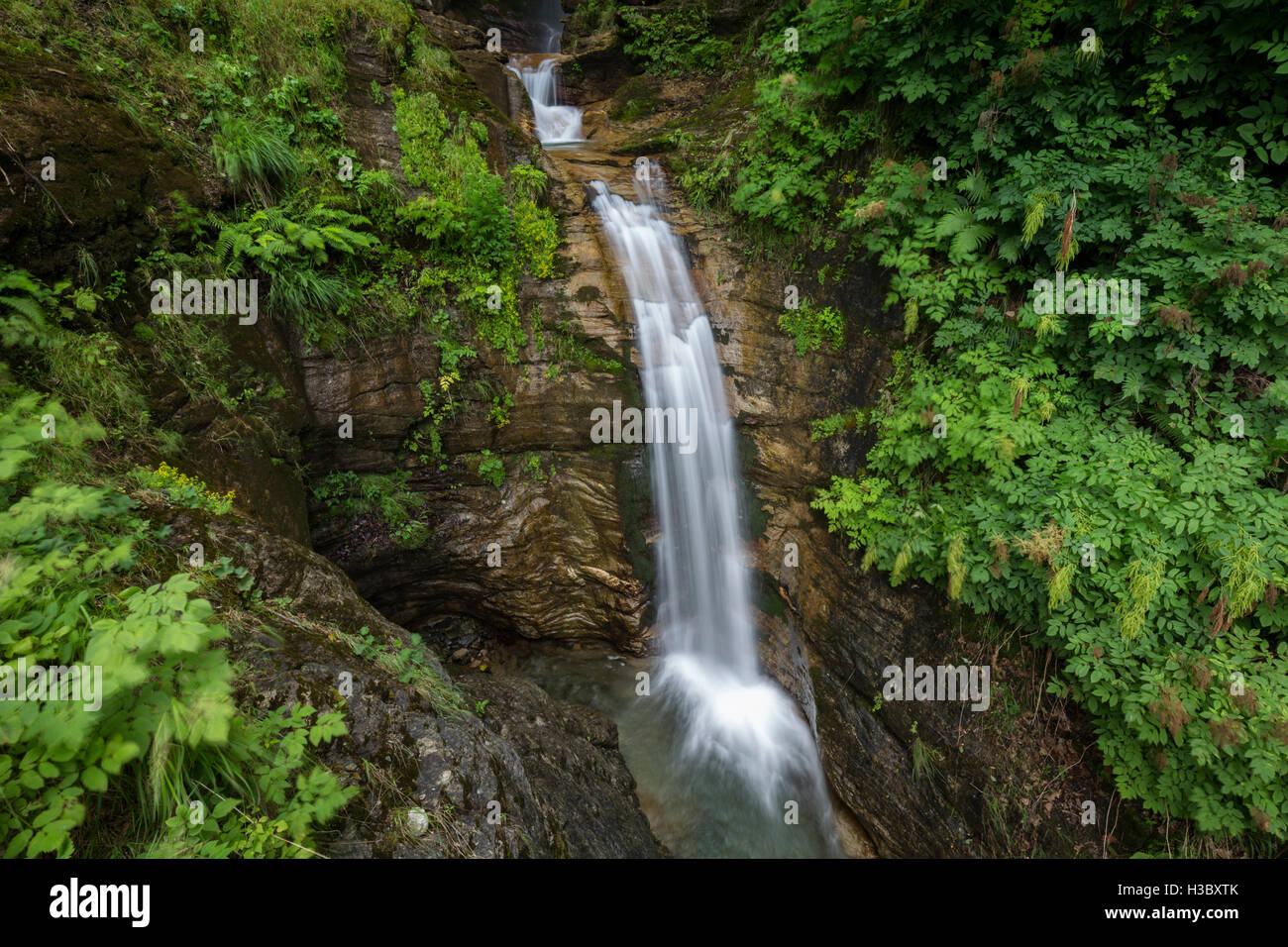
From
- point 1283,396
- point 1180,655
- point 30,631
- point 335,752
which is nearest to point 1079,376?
point 1283,396

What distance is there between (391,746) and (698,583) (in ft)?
18.4

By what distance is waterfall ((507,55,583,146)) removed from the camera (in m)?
10.7

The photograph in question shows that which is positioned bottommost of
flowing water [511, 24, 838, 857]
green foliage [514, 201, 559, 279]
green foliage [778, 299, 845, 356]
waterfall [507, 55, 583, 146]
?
flowing water [511, 24, 838, 857]

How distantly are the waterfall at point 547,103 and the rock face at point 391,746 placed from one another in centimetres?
975

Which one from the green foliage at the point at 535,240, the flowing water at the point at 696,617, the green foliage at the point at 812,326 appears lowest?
the flowing water at the point at 696,617

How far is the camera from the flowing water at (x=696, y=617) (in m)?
6.77

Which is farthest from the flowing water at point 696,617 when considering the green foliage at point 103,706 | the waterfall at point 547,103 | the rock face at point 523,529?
the green foliage at point 103,706

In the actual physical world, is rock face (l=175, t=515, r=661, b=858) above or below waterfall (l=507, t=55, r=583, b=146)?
below

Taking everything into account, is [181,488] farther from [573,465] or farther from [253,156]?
[573,465]

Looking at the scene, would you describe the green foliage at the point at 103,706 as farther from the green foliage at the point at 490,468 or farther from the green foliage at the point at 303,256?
the green foliage at the point at 490,468

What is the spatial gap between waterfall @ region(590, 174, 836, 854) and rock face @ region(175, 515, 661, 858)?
7.84 ft

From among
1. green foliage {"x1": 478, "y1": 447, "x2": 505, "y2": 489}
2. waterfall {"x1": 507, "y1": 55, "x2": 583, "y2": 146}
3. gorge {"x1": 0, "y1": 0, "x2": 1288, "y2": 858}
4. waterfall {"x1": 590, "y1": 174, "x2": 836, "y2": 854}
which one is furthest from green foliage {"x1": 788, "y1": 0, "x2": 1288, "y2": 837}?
waterfall {"x1": 507, "y1": 55, "x2": 583, "y2": 146}

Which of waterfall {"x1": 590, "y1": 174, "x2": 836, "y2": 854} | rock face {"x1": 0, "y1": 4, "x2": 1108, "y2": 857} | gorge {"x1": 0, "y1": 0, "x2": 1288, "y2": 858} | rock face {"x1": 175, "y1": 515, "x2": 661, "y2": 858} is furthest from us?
waterfall {"x1": 590, "y1": 174, "x2": 836, "y2": 854}

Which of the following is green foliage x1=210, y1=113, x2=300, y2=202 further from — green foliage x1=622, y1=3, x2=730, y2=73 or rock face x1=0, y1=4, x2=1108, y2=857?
green foliage x1=622, y1=3, x2=730, y2=73
